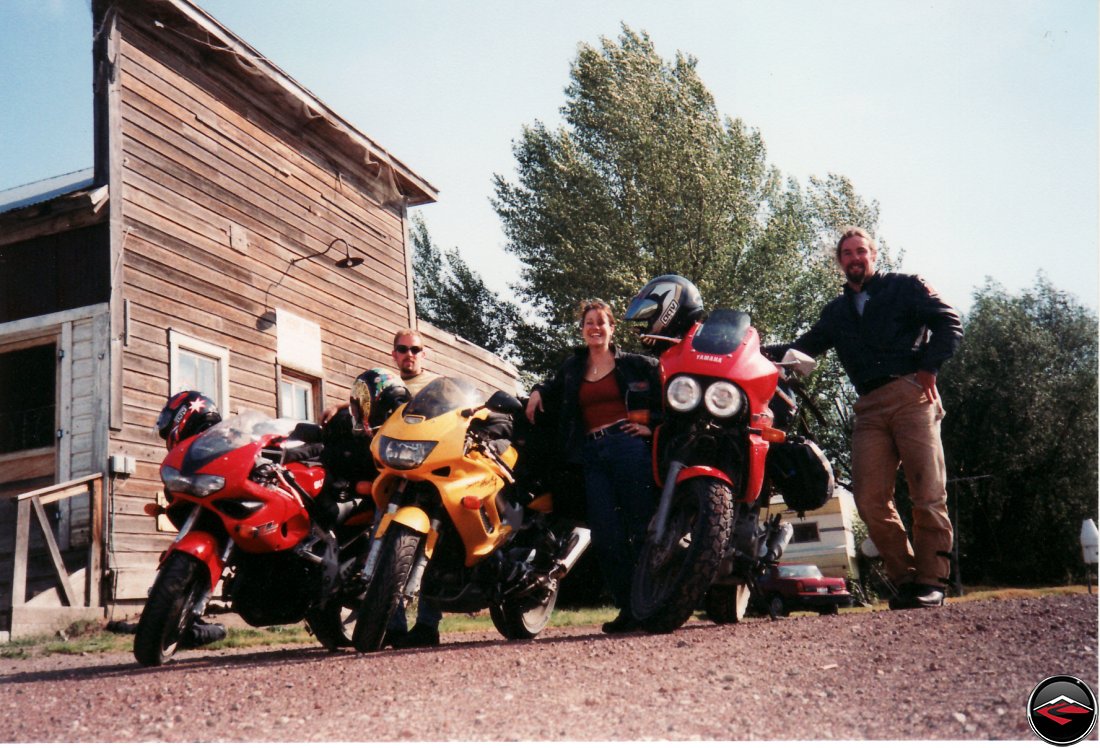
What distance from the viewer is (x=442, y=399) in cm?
357

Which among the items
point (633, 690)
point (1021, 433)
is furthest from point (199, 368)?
point (1021, 433)

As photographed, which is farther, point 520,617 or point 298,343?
point 298,343

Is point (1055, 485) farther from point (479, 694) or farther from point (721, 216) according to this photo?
point (479, 694)

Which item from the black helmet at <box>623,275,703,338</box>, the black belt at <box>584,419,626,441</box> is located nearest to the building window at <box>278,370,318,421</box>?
the black belt at <box>584,419,626,441</box>

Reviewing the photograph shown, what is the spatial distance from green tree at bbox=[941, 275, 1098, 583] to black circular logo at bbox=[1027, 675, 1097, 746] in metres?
10.7

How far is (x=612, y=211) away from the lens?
11250mm

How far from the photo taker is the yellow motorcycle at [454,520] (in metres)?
3.16

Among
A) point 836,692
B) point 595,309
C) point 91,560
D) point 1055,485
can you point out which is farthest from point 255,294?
point 1055,485

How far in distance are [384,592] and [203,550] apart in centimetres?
68

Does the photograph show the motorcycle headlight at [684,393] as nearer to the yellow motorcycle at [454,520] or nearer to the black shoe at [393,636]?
the yellow motorcycle at [454,520]

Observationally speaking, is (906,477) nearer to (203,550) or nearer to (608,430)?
(608,430)

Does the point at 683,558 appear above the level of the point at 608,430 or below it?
below

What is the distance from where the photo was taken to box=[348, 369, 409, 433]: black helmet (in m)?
3.96

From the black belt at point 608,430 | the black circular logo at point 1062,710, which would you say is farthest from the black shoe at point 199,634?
the black circular logo at point 1062,710
